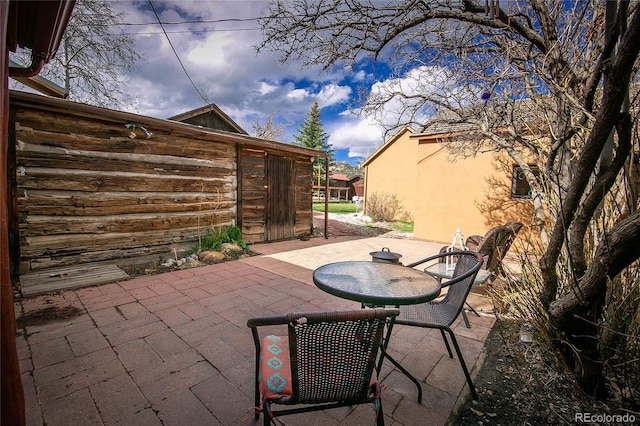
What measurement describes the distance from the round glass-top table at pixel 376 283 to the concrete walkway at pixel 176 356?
2.21ft

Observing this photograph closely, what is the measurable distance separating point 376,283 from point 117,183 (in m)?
4.60

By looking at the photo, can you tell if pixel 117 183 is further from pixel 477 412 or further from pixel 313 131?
pixel 313 131

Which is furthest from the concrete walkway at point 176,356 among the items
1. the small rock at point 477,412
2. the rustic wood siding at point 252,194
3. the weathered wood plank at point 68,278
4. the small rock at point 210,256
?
the rustic wood siding at point 252,194

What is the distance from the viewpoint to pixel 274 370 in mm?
1204

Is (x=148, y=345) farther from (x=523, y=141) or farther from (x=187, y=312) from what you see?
(x=523, y=141)

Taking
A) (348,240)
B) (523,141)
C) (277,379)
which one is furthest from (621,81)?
(348,240)

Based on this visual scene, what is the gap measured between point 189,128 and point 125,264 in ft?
8.48

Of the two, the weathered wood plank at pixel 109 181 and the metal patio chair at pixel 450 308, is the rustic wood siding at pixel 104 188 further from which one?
the metal patio chair at pixel 450 308

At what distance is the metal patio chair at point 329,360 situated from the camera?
0.97 metres

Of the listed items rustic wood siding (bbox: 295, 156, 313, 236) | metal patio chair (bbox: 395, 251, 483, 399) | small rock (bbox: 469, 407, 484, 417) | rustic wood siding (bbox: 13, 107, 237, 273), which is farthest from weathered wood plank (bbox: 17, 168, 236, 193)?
small rock (bbox: 469, 407, 484, 417)

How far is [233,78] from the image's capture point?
10047mm

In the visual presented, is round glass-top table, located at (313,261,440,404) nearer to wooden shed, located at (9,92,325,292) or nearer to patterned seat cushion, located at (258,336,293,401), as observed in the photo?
patterned seat cushion, located at (258,336,293,401)

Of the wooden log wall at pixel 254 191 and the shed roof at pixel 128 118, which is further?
the wooden log wall at pixel 254 191

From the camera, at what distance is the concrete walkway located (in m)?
1.50
